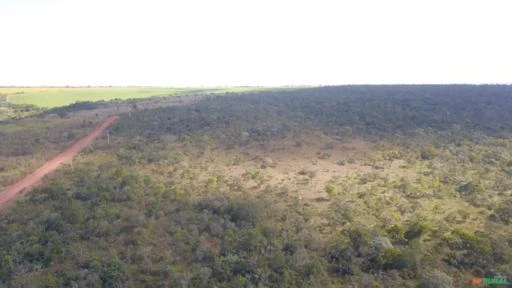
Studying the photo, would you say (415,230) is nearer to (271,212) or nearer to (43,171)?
(271,212)

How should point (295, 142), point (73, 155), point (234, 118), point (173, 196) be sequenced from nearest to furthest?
point (173, 196) → point (73, 155) → point (295, 142) → point (234, 118)

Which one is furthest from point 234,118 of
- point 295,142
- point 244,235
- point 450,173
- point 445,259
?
point 445,259

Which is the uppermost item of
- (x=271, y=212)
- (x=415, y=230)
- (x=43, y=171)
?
(x=43, y=171)

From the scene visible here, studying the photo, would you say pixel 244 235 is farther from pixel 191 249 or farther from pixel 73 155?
pixel 73 155

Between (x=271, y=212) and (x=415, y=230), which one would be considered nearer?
(x=415, y=230)

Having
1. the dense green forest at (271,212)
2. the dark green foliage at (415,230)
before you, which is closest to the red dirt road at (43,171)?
the dense green forest at (271,212)

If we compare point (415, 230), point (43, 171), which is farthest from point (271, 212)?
point (43, 171)

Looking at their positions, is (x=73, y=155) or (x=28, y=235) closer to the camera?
(x=28, y=235)

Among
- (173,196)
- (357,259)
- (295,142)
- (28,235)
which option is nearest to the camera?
(357,259)
